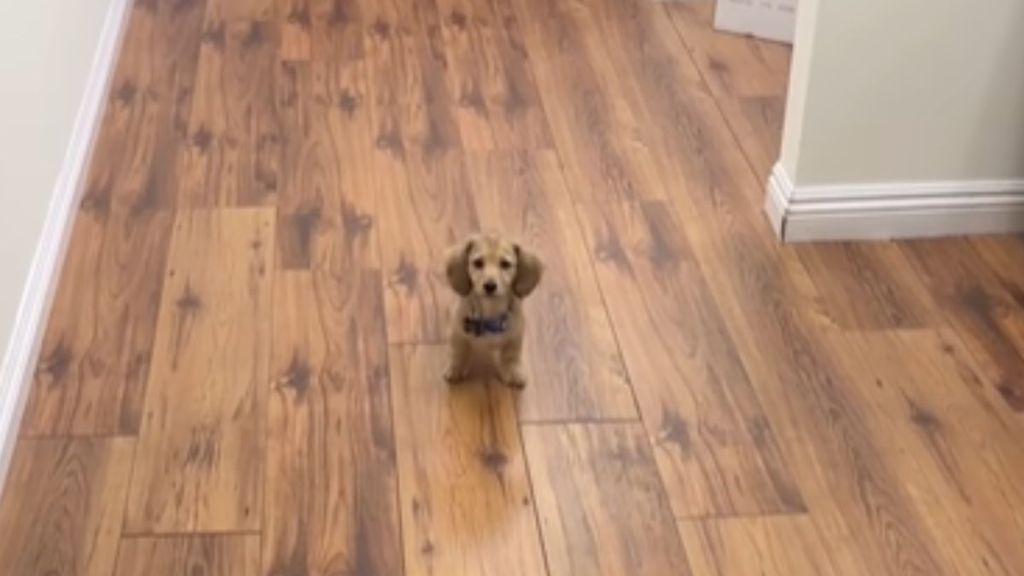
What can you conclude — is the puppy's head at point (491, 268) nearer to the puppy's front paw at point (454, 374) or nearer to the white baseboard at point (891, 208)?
the puppy's front paw at point (454, 374)

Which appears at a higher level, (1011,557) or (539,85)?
(1011,557)

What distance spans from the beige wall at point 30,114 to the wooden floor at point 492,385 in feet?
0.47

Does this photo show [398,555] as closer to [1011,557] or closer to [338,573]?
[338,573]

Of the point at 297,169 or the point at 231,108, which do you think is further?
the point at 231,108

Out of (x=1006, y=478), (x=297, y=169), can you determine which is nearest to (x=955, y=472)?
(x=1006, y=478)

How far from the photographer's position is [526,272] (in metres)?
2.40

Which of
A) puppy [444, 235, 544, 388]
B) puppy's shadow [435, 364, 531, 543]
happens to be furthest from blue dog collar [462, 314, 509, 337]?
puppy's shadow [435, 364, 531, 543]

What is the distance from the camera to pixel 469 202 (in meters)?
3.05

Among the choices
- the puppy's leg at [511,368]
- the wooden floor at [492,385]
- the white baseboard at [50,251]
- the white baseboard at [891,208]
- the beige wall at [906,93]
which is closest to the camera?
the wooden floor at [492,385]

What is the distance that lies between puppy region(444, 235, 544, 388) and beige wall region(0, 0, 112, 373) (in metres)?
0.70

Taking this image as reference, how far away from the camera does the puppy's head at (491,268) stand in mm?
2367

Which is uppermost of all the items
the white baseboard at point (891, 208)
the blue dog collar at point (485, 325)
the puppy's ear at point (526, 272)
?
the puppy's ear at point (526, 272)

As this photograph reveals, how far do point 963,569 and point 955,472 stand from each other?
8.9 inches

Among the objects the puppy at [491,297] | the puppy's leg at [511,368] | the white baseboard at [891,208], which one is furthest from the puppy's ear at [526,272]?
the white baseboard at [891,208]
